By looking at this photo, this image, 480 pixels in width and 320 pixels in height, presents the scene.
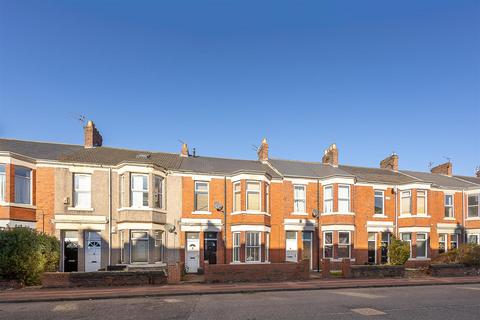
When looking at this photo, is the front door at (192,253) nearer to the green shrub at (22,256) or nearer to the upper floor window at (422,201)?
the green shrub at (22,256)

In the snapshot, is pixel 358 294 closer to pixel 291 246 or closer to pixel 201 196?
pixel 291 246

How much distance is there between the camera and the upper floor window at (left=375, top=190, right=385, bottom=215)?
30453 millimetres

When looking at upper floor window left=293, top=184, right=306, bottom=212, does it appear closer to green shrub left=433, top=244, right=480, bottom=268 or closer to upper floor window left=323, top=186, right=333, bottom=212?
upper floor window left=323, top=186, right=333, bottom=212

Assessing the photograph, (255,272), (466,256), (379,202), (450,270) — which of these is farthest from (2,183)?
(466,256)

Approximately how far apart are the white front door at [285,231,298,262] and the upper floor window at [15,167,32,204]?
16941 millimetres

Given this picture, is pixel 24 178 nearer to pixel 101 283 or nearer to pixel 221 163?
pixel 101 283

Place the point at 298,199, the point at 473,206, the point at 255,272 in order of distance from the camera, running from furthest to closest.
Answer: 1. the point at 473,206
2. the point at 298,199
3. the point at 255,272

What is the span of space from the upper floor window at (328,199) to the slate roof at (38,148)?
59.7 ft

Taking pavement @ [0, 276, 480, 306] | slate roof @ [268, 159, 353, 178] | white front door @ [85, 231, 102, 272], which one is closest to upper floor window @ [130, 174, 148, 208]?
white front door @ [85, 231, 102, 272]

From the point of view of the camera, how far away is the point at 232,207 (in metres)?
27.0

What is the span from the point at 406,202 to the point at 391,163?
6.89m

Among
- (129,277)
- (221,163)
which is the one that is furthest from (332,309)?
(221,163)

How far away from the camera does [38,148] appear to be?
86.9 ft

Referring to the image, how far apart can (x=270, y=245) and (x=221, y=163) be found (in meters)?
7.46
